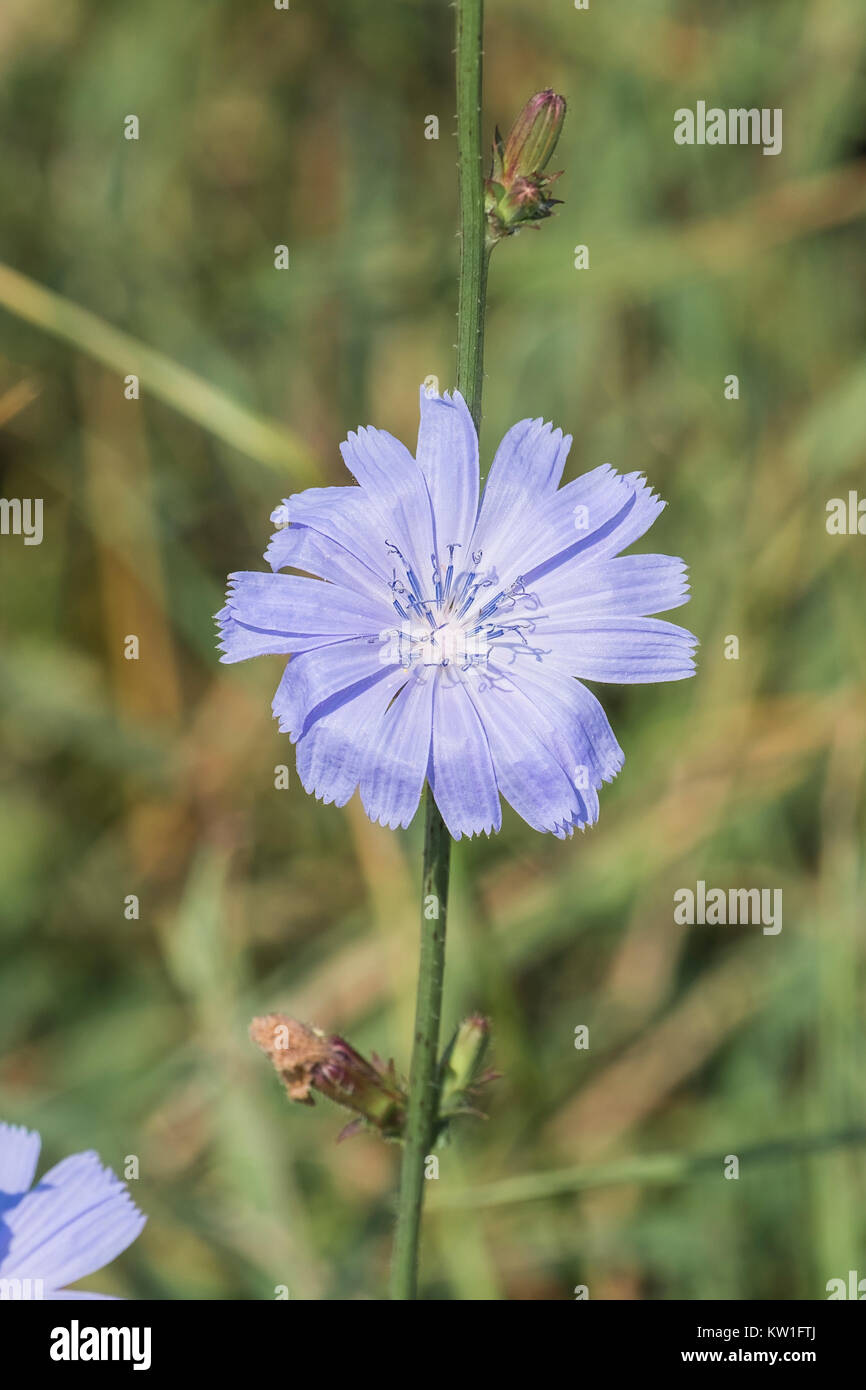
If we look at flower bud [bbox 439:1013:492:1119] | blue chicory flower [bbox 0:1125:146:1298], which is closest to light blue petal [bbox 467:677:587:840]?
flower bud [bbox 439:1013:492:1119]

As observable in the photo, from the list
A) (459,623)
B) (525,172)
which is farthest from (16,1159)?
(525,172)

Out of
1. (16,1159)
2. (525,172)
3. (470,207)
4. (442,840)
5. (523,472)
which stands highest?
(525,172)

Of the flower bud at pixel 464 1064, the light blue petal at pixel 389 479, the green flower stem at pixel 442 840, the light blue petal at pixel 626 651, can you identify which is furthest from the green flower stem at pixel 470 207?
the flower bud at pixel 464 1064

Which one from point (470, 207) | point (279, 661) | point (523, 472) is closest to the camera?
point (470, 207)

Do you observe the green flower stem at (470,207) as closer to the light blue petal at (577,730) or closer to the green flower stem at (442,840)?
the green flower stem at (442,840)

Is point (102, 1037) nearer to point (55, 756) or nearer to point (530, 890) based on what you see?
point (55, 756)

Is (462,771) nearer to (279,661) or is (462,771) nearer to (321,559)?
(321,559)

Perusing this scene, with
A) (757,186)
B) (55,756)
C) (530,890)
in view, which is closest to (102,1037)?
(55,756)
